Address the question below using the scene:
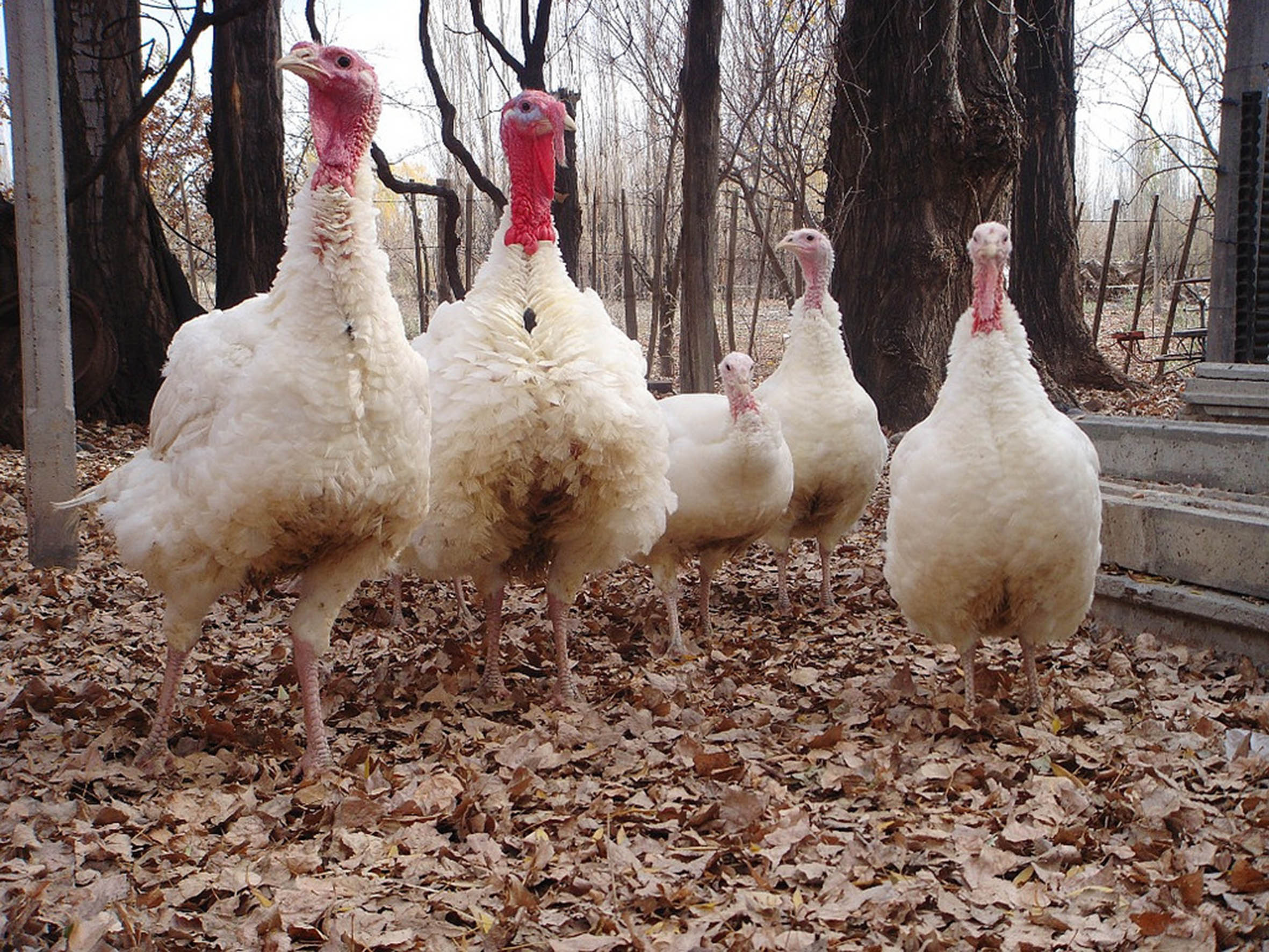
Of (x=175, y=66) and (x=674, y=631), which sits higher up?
(x=175, y=66)

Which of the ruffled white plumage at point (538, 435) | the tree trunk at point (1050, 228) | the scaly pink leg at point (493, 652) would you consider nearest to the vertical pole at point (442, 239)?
the ruffled white plumage at point (538, 435)

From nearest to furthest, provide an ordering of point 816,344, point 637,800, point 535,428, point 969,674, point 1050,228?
point 637,800
point 535,428
point 969,674
point 816,344
point 1050,228

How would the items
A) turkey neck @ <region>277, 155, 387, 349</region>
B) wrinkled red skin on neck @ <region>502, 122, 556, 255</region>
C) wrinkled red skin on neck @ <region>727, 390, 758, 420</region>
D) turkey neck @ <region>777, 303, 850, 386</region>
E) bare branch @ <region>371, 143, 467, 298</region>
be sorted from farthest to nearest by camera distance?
bare branch @ <region>371, 143, 467, 298</region>, turkey neck @ <region>777, 303, 850, 386</region>, wrinkled red skin on neck @ <region>727, 390, 758, 420</region>, wrinkled red skin on neck @ <region>502, 122, 556, 255</region>, turkey neck @ <region>277, 155, 387, 349</region>

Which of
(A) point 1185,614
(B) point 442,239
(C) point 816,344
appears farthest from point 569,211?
(A) point 1185,614

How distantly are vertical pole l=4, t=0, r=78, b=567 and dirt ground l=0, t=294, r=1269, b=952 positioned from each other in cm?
72

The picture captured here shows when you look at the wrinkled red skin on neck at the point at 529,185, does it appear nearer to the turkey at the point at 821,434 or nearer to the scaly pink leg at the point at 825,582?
the turkey at the point at 821,434

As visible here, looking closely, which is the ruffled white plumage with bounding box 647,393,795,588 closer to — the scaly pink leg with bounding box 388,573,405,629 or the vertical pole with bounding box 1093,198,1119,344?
the scaly pink leg with bounding box 388,573,405,629

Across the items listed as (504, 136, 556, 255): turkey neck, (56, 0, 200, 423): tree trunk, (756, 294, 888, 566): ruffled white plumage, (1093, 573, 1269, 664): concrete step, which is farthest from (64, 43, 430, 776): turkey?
(56, 0, 200, 423): tree trunk

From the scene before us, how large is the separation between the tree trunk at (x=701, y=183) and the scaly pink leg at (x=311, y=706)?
18.3 feet

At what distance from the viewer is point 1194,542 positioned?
506 cm

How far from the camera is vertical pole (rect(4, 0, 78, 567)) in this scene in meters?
5.49

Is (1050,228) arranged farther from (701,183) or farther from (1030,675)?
(1030,675)

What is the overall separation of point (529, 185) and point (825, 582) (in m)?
2.90

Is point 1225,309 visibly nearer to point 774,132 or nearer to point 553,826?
point 774,132
